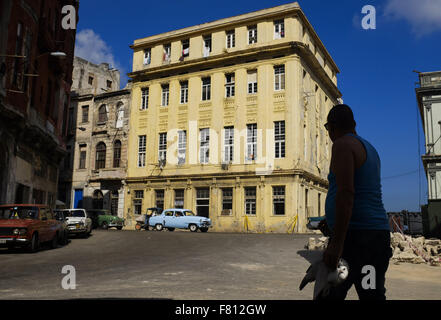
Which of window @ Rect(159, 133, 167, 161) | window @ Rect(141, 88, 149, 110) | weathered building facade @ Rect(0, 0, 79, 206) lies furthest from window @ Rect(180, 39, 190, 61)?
weathered building facade @ Rect(0, 0, 79, 206)

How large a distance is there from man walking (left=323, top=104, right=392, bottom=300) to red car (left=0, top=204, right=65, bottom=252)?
13591 mm

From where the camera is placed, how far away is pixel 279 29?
36000mm

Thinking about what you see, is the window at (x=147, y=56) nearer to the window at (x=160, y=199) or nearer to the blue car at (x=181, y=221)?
the window at (x=160, y=199)

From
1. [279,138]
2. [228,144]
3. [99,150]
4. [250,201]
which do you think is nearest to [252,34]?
[279,138]

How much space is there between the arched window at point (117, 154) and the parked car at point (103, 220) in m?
6.35

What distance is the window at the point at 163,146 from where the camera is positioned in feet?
129

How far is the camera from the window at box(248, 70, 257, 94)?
119ft

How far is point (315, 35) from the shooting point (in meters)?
39.8

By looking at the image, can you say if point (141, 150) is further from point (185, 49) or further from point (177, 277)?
point (177, 277)

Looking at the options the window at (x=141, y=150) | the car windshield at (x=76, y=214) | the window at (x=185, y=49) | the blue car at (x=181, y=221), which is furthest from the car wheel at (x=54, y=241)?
the window at (x=185, y=49)

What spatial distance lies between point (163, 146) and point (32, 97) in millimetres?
16801

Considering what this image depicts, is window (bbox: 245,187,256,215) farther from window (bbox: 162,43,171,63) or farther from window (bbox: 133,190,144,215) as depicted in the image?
window (bbox: 162,43,171,63)

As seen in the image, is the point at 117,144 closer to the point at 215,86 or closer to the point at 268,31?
the point at 215,86

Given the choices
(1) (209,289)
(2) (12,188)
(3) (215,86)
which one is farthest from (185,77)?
(1) (209,289)
